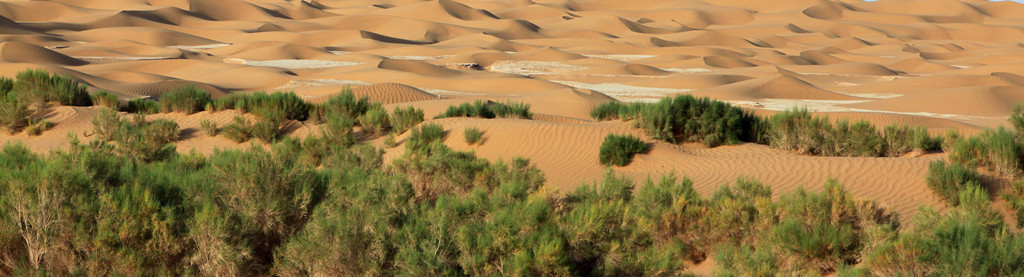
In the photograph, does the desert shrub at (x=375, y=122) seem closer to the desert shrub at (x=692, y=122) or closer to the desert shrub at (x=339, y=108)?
the desert shrub at (x=339, y=108)

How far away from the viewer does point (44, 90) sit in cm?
1611

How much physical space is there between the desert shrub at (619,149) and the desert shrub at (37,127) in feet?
30.9

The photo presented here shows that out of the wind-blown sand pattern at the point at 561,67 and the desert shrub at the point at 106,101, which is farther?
the desert shrub at the point at 106,101

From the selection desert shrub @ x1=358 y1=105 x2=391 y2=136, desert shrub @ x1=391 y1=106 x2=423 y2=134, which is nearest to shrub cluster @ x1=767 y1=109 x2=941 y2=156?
desert shrub @ x1=391 y1=106 x2=423 y2=134

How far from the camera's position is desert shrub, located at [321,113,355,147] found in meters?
13.7

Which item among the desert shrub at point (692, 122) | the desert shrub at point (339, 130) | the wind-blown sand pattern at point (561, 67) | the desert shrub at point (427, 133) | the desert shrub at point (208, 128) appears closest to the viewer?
the wind-blown sand pattern at point (561, 67)

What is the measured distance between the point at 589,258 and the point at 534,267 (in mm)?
534

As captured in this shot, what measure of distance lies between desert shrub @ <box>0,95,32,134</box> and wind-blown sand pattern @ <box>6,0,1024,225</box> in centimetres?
42

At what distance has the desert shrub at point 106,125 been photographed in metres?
13.7

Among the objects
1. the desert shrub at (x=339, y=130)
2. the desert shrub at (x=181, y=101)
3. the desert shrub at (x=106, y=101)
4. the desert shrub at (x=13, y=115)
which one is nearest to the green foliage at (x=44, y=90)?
the desert shrub at (x=106, y=101)

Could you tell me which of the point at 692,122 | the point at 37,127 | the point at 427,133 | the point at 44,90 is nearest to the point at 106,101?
the point at 44,90

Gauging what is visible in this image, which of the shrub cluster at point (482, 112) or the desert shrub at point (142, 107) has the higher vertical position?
the shrub cluster at point (482, 112)

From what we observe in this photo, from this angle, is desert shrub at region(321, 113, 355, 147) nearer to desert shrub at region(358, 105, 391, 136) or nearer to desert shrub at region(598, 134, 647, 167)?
desert shrub at region(358, 105, 391, 136)

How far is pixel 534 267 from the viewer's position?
5.22 meters
